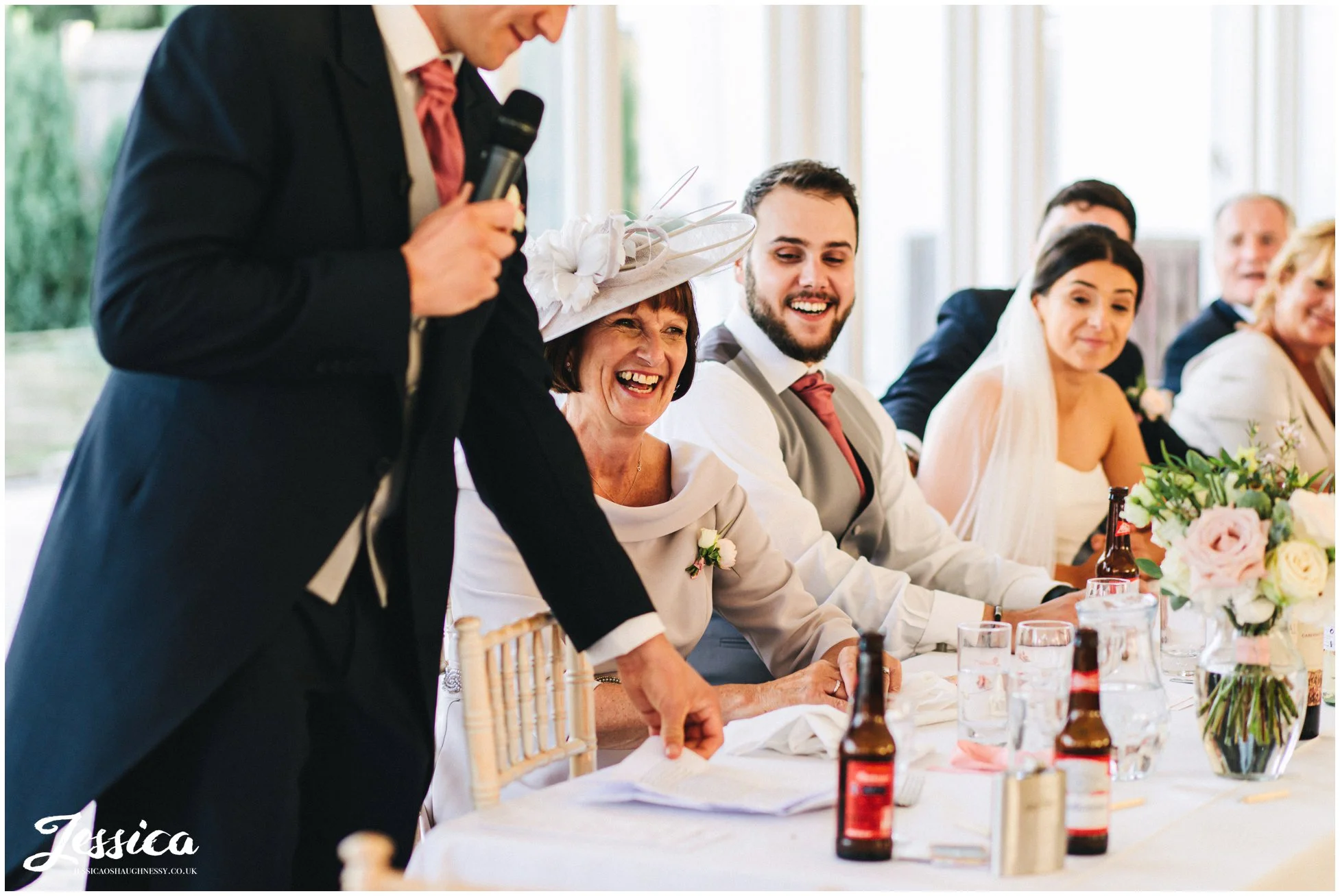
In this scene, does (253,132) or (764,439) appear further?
(764,439)

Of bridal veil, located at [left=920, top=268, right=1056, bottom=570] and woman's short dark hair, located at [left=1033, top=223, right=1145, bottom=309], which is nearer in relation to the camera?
bridal veil, located at [left=920, top=268, right=1056, bottom=570]

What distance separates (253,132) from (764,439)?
165cm

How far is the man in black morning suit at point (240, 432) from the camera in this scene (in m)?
1.24

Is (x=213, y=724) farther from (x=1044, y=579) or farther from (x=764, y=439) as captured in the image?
(x=1044, y=579)

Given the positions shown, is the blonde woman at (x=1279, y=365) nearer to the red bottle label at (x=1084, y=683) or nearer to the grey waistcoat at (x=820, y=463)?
the grey waistcoat at (x=820, y=463)

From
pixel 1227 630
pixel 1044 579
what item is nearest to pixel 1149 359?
pixel 1044 579

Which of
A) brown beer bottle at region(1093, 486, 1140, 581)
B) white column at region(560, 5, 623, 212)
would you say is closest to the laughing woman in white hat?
brown beer bottle at region(1093, 486, 1140, 581)

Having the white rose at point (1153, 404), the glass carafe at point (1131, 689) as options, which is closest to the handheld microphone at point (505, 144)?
the glass carafe at point (1131, 689)

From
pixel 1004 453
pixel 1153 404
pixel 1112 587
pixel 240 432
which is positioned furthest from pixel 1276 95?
pixel 240 432

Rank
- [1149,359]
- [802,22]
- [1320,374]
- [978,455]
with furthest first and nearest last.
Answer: [1149,359] < [802,22] < [1320,374] < [978,455]

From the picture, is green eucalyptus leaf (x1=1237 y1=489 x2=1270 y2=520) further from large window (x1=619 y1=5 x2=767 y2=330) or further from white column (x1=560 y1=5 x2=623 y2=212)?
large window (x1=619 y1=5 x2=767 y2=330)

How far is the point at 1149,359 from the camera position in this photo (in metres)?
7.77

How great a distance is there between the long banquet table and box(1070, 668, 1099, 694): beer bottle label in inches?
5.6

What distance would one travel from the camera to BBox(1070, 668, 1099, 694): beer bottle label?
4.57ft
